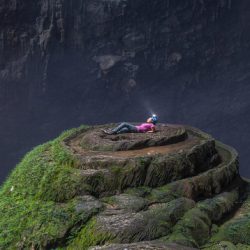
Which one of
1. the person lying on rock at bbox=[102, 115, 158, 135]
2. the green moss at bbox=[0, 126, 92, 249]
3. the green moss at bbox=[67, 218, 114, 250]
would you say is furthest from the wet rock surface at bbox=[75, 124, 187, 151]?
the green moss at bbox=[67, 218, 114, 250]

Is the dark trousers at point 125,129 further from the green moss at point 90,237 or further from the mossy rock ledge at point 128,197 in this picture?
the green moss at point 90,237

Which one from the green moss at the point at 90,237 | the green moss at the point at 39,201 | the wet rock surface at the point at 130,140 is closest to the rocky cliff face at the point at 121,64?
the wet rock surface at the point at 130,140

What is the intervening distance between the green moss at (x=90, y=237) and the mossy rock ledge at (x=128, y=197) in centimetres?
2

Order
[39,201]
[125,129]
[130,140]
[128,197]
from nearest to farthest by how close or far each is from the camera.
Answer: [128,197]
[39,201]
[130,140]
[125,129]

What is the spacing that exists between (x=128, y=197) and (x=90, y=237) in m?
1.82

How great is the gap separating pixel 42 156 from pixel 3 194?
1927 millimetres

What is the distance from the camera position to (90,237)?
9203mm

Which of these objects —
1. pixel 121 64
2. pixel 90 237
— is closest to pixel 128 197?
pixel 90 237

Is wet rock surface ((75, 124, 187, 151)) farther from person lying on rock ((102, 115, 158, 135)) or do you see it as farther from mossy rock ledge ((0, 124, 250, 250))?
person lying on rock ((102, 115, 158, 135))

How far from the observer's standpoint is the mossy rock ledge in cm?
935

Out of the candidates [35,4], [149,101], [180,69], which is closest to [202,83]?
[180,69]

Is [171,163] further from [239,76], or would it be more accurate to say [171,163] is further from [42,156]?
[239,76]

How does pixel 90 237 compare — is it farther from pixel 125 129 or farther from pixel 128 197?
pixel 125 129

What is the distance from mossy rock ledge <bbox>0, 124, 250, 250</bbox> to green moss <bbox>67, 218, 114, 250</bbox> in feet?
0.08
